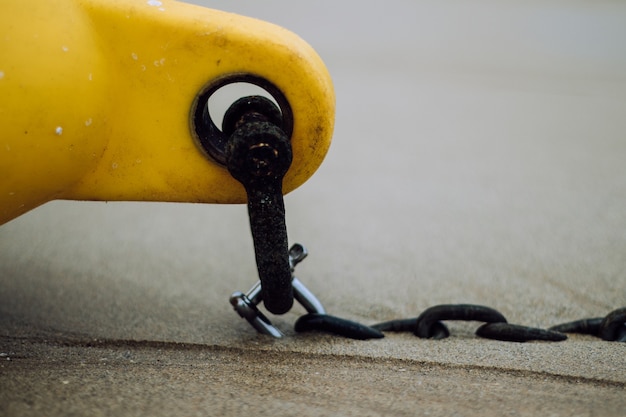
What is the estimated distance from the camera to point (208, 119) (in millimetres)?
1220

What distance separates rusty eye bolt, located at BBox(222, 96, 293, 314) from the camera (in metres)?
1.08

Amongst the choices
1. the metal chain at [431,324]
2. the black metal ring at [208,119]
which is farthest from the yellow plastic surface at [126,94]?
the metal chain at [431,324]

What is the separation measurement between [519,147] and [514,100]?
0.56 m

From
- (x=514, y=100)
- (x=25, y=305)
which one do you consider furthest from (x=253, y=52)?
(x=514, y=100)

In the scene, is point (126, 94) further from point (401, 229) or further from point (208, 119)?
point (401, 229)

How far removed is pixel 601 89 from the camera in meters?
3.08

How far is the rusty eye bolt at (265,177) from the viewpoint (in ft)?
3.55

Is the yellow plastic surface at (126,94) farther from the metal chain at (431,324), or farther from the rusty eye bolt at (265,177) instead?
the metal chain at (431,324)

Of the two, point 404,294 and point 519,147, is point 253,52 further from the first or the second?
point 519,147

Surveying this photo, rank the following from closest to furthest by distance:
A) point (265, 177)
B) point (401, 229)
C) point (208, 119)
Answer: point (265, 177)
point (208, 119)
point (401, 229)

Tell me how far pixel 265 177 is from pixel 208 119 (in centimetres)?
18

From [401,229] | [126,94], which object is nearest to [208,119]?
[126,94]

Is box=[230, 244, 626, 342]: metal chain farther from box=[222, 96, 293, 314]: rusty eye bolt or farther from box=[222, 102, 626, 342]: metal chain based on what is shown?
box=[222, 96, 293, 314]: rusty eye bolt

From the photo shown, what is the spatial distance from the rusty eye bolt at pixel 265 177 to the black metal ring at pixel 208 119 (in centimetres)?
2
